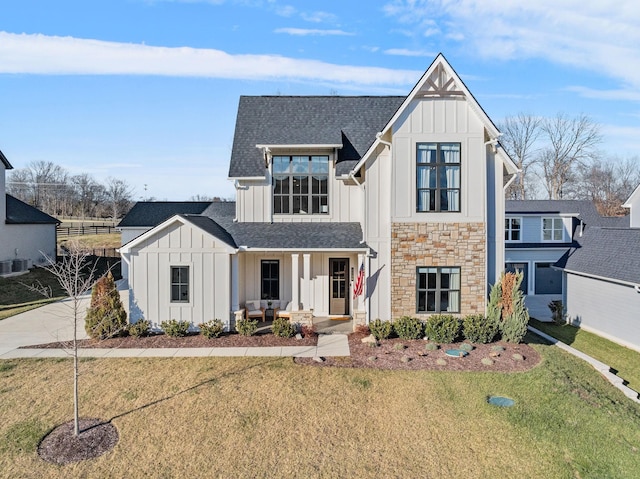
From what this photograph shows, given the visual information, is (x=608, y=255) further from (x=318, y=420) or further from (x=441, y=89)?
(x=318, y=420)

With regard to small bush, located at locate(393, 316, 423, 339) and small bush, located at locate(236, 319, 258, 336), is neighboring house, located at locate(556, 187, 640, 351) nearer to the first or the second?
small bush, located at locate(393, 316, 423, 339)

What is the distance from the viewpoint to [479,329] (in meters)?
12.8

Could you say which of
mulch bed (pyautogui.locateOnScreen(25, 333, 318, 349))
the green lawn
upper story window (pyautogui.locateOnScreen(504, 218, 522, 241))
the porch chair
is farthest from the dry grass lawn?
upper story window (pyautogui.locateOnScreen(504, 218, 522, 241))

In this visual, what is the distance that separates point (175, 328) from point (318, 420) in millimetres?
6868

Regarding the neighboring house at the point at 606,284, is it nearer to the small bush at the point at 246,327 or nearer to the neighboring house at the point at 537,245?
the neighboring house at the point at 537,245

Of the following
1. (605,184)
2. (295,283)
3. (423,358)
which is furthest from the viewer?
(605,184)

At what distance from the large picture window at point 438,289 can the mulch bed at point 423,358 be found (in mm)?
1394

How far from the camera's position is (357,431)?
777 cm

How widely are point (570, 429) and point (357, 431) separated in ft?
13.6

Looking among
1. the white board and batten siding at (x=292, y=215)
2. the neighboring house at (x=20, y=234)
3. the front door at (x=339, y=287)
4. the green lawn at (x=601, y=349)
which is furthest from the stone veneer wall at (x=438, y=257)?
the neighboring house at (x=20, y=234)

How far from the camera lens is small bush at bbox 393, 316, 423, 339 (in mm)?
13039

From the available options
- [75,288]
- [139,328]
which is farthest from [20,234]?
[75,288]

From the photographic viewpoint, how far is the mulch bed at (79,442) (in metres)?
6.91

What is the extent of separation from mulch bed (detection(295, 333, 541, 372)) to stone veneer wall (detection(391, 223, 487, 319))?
1490 mm
